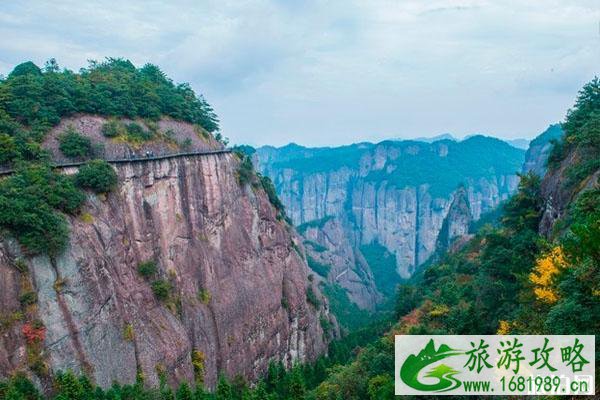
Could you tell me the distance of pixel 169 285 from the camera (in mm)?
32219

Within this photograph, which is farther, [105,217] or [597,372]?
[105,217]

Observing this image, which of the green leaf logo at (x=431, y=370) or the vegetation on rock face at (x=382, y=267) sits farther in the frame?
the vegetation on rock face at (x=382, y=267)

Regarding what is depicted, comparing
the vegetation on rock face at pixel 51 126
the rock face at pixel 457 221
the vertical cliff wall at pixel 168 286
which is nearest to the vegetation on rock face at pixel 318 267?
the rock face at pixel 457 221

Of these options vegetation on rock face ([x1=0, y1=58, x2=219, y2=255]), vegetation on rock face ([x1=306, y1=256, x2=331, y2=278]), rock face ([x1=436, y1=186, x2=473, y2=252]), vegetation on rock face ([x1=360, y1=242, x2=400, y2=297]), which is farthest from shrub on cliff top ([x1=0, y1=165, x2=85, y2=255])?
vegetation on rock face ([x1=360, y1=242, x2=400, y2=297])

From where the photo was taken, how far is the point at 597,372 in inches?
514

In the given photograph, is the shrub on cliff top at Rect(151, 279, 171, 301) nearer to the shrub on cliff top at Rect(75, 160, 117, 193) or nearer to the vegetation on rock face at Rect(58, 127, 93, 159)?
the shrub on cliff top at Rect(75, 160, 117, 193)

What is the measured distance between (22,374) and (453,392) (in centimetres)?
1753

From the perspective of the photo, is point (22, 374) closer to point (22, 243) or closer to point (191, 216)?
point (22, 243)

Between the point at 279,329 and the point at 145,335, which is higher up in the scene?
the point at 145,335

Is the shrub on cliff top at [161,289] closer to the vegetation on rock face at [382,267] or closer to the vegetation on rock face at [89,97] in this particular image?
the vegetation on rock face at [89,97]

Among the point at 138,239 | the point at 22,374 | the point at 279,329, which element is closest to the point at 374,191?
the point at 279,329

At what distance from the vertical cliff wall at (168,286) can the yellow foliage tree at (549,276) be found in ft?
66.3

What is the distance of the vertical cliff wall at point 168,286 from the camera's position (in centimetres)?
2356

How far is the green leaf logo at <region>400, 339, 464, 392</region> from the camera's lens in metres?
14.8
